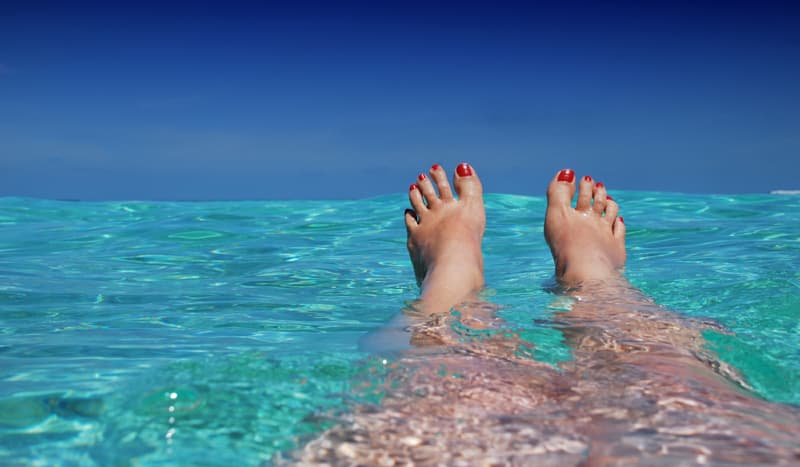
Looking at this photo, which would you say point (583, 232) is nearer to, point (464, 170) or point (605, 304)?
point (464, 170)

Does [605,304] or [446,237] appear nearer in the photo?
[605,304]

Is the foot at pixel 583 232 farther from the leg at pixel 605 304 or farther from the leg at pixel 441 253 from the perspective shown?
the leg at pixel 441 253

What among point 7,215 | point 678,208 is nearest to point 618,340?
point 678,208

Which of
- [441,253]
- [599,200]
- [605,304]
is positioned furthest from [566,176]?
[605,304]

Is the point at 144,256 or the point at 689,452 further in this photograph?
the point at 144,256

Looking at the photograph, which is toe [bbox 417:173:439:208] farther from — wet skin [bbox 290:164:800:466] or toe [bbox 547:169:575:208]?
wet skin [bbox 290:164:800:466]

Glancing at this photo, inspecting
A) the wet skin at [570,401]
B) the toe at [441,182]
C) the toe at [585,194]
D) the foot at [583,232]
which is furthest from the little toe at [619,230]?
the wet skin at [570,401]

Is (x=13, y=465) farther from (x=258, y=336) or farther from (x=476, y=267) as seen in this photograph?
(x=476, y=267)

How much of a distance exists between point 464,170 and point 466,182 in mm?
93

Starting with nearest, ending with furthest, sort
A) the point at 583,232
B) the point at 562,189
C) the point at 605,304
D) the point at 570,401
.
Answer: the point at 570,401
the point at 605,304
the point at 583,232
the point at 562,189

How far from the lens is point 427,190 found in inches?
152

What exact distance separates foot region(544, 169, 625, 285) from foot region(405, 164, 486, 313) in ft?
1.23

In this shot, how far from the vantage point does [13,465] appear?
125cm

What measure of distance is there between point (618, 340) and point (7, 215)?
7.08 metres
